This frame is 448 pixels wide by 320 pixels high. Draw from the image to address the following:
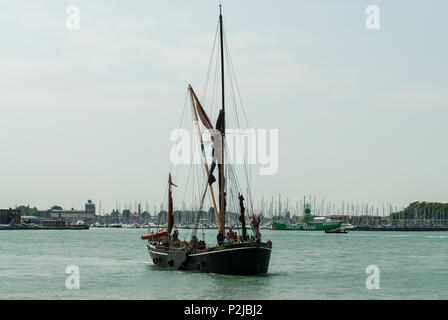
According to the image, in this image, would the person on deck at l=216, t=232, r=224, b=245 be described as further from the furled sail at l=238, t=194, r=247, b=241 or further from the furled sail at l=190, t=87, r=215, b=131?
the furled sail at l=190, t=87, r=215, b=131

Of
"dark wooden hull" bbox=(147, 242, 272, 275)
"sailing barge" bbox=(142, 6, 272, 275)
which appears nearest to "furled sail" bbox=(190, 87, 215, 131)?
"sailing barge" bbox=(142, 6, 272, 275)

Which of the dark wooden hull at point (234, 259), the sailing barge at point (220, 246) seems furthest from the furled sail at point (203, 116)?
the dark wooden hull at point (234, 259)

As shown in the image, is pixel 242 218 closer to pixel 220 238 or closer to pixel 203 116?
pixel 220 238

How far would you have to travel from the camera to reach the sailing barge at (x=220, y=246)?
168 ft

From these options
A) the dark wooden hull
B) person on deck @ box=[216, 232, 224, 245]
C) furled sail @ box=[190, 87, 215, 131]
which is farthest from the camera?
furled sail @ box=[190, 87, 215, 131]

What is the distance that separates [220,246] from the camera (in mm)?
51656

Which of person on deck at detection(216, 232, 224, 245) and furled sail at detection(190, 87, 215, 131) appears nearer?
person on deck at detection(216, 232, 224, 245)

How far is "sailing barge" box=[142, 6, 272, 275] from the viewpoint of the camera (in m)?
51.2

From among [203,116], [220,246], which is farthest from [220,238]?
[203,116]

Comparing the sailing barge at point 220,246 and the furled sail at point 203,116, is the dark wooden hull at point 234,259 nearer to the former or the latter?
the sailing barge at point 220,246

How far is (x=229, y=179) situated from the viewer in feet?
182
